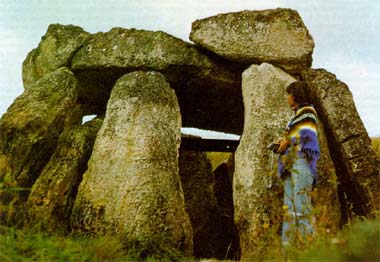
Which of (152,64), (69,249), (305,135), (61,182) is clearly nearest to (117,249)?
(69,249)

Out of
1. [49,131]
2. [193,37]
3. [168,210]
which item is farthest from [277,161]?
[49,131]

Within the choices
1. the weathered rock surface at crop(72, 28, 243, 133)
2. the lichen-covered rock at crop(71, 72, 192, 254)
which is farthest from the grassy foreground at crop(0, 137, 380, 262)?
the weathered rock surface at crop(72, 28, 243, 133)

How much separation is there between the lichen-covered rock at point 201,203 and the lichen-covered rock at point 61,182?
7.73 ft

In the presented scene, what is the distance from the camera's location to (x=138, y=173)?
7812 mm

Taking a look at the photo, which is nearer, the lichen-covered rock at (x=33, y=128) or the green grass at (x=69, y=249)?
the green grass at (x=69, y=249)

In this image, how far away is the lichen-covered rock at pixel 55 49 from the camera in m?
9.39

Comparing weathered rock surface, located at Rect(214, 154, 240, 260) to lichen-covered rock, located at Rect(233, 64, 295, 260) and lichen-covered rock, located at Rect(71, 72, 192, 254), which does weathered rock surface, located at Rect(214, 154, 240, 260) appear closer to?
lichen-covered rock, located at Rect(233, 64, 295, 260)

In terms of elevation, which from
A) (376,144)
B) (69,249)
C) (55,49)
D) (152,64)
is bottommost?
(69,249)

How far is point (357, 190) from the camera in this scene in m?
8.61

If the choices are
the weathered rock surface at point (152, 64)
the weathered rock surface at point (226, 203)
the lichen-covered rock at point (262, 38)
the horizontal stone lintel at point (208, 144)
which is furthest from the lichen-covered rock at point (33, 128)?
the weathered rock surface at point (226, 203)

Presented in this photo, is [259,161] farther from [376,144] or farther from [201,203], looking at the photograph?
[376,144]

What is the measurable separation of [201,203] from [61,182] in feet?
10.2

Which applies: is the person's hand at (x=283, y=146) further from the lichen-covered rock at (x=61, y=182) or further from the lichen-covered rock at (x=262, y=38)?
the lichen-covered rock at (x=61, y=182)

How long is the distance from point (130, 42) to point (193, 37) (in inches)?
30.8
